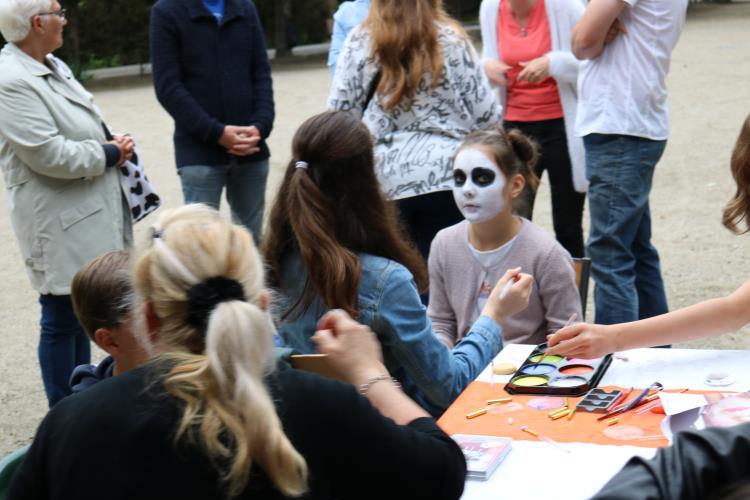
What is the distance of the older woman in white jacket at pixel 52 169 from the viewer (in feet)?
12.4

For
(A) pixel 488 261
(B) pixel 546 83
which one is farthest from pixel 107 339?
(B) pixel 546 83

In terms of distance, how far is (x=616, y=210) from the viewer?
393 cm

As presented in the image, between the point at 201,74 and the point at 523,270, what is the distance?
194 cm

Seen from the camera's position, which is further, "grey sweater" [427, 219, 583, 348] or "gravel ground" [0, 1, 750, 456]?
"gravel ground" [0, 1, 750, 456]

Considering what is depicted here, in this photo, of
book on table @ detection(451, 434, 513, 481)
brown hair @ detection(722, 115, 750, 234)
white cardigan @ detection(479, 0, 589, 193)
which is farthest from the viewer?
white cardigan @ detection(479, 0, 589, 193)

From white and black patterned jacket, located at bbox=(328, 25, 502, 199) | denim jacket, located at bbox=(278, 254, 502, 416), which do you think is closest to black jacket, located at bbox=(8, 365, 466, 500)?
denim jacket, located at bbox=(278, 254, 502, 416)

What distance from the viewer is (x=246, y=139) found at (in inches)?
181

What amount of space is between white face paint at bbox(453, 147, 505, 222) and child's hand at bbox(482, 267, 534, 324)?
0.62 metres

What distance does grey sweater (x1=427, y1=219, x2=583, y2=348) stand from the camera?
11.0 feet

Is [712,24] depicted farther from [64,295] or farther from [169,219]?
[169,219]

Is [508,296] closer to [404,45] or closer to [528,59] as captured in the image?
[404,45]

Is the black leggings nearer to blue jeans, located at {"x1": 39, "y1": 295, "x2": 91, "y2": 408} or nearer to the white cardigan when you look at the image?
Result: the white cardigan

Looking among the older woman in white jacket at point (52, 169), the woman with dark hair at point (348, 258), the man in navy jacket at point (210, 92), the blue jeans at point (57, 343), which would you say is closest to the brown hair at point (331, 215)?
the woman with dark hair at point (348, 258)

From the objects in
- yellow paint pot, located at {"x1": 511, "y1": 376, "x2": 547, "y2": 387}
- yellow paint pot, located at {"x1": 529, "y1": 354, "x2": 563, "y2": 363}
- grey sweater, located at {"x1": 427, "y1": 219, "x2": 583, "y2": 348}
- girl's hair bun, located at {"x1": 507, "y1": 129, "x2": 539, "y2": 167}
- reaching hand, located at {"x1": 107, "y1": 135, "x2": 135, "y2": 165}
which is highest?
girl's hair bun, located at {"x1": 507, "y1": 129, "x2": 539, "y2": 167}
